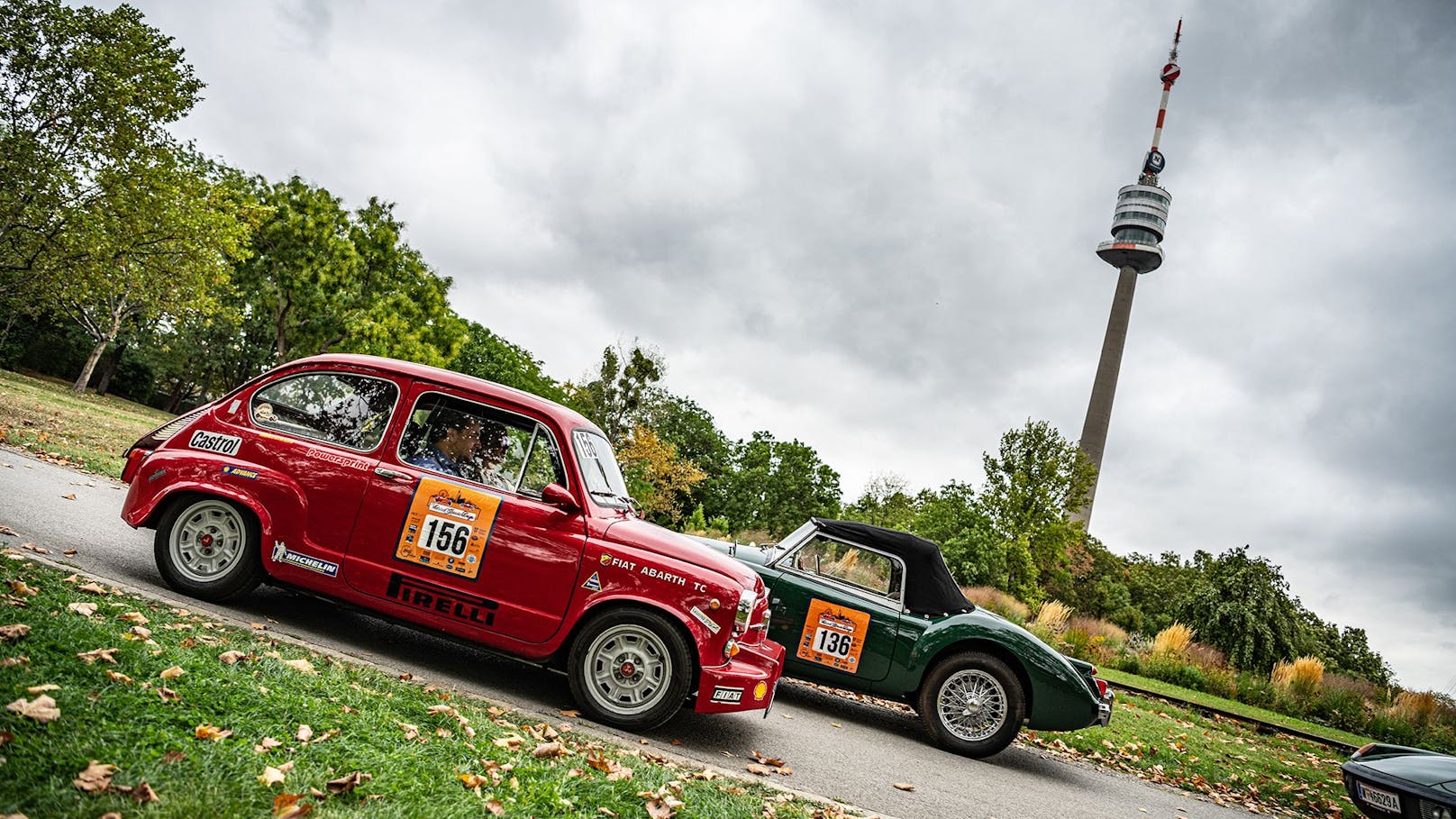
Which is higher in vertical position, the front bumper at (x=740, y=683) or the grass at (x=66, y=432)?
the front bumper at (x=740, y=683)

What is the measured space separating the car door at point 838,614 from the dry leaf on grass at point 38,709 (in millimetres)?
5689

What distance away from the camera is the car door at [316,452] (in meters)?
6.04

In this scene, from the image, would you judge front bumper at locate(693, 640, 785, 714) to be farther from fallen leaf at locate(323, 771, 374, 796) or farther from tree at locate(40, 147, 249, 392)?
tree at locate(40, 147, 249, 392)

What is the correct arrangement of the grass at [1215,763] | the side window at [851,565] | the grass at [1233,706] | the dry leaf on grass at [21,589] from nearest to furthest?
the dry leaf on grass at [21,589]
the side window at [851,565]
the grass at [1215,763]
the grass at [1233,706]

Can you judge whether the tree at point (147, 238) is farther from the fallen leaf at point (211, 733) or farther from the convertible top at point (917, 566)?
the fallen leaf at point (211, 733)

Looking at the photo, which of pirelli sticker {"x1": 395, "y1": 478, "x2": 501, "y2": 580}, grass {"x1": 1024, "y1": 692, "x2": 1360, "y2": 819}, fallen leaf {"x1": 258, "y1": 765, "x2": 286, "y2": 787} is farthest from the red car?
grass {"x1": 1024, "y1": 692, "x2": 1360, "y2": 819}

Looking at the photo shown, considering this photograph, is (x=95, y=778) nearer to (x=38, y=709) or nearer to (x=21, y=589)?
(x=38, y=709)

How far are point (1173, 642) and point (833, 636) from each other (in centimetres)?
1697

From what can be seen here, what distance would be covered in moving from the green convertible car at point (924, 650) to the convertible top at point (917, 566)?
11 mm

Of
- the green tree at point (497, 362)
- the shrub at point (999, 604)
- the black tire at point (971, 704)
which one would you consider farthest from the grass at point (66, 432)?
the green tree at point (497, 362)

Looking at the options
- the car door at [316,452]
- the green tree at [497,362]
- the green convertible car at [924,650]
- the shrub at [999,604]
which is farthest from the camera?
the green tree at [497,362]

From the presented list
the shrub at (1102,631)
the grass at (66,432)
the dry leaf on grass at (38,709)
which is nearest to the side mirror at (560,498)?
the dry leaf on grass at (38,709)

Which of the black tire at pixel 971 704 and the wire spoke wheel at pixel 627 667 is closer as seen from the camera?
the wire spoke wheel at pixel 627 667

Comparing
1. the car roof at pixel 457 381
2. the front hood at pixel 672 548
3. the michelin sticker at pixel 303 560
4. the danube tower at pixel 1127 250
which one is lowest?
the michelin sticker at pixel 303 560
